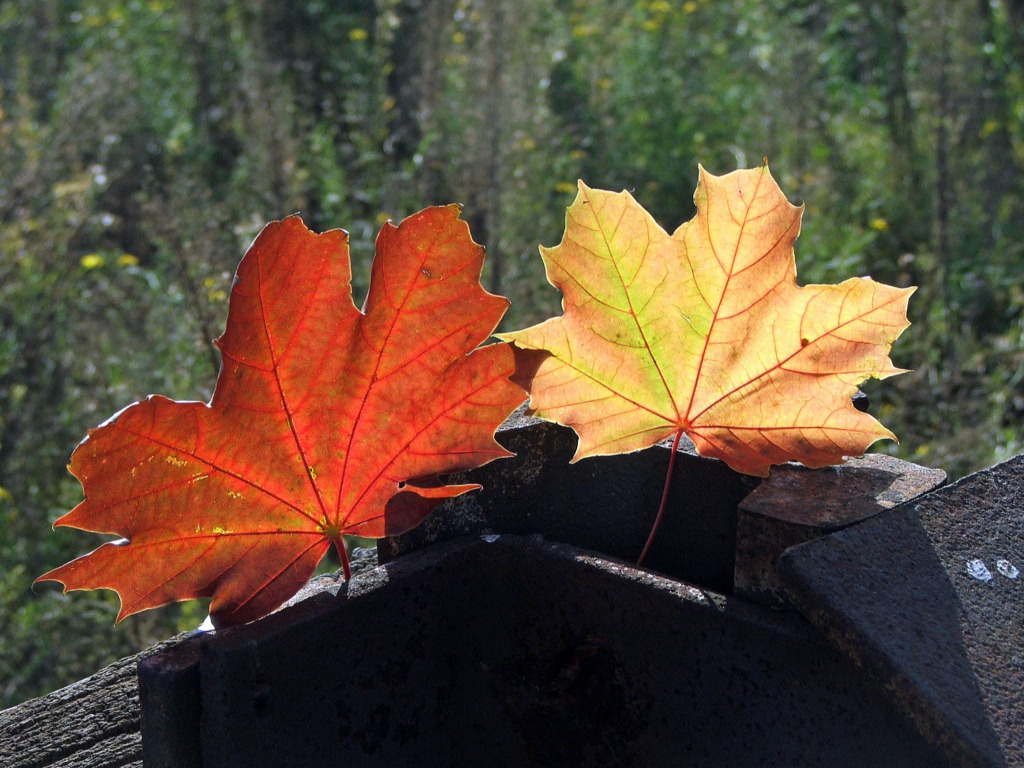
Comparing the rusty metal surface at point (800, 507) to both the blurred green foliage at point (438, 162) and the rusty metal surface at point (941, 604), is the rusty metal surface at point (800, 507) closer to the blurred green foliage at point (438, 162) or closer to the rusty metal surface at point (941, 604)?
the rusty metal surface at point (941, 604)

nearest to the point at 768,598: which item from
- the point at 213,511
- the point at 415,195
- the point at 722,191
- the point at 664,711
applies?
the point at 664,711

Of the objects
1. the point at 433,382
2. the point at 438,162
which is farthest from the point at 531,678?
the point at 438,162

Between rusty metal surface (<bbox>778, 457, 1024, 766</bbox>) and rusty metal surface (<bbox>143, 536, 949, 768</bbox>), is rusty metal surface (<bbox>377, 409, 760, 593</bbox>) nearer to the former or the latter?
rusty metal surface (<bbox>143, 536, 949, 768</bbox>)

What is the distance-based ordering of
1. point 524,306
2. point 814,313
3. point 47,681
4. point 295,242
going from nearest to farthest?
point 295,242 < point 814,313 < point 47,681 < point 524,306

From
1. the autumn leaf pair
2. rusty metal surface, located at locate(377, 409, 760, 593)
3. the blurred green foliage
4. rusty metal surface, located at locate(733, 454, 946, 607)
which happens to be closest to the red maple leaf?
the autumn leaf pair

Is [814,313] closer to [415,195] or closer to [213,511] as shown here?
[213,511]

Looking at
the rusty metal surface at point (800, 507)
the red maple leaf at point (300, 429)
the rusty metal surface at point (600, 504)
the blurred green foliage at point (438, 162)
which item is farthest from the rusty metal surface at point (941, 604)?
the blurred green foliage at point (438, 162)
